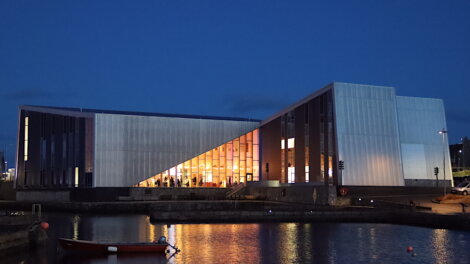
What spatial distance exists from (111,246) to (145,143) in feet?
141

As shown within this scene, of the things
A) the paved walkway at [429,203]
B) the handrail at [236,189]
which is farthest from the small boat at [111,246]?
the handrail at [236,189]

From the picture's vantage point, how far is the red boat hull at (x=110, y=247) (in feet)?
90.1

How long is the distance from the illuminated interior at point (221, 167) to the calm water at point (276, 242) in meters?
27.3

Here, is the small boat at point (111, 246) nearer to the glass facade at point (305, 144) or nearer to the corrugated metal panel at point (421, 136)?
the glass facade at point (305, 144)

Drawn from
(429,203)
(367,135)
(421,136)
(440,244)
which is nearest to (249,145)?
(367,135)

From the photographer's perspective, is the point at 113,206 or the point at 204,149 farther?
the point at 204,149

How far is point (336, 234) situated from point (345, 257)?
9.75 metres

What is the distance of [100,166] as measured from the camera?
6706 cm

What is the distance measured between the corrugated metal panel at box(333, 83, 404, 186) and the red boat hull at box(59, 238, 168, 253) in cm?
3353

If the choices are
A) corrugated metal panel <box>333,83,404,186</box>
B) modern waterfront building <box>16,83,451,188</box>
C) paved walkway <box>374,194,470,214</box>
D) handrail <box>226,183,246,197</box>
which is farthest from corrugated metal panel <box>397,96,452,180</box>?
handrail <box>226,183,246,197</box>

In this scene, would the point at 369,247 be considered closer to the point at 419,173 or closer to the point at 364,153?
the point at 364,153

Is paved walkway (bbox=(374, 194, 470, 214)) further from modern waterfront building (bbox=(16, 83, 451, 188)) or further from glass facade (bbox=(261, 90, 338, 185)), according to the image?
glass facade (bbox=(261, 90, 338, 185))

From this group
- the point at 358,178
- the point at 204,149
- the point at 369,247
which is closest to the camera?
the point at 369,247

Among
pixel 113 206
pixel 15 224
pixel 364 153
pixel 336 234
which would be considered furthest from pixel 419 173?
pixel 15 224
